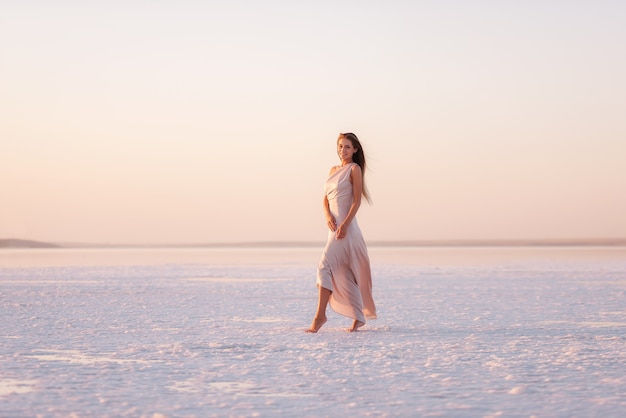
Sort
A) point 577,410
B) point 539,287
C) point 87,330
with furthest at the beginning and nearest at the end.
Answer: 1. point 539,287
2. point 87,330
3. point 577,410

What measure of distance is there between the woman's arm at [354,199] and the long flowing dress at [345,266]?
0.06 meters

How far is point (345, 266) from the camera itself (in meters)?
8.20

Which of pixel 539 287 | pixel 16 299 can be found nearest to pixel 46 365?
pixel 16 299

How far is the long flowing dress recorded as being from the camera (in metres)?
8.07

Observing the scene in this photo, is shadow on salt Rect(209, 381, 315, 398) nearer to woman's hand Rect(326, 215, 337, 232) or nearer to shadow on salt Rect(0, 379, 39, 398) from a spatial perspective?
shadow on salt Rect(0, 379, 39, 398)

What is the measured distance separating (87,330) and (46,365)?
2240 mm

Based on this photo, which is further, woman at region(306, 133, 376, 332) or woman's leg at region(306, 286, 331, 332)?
woman at region(306, 133, 376, 332)

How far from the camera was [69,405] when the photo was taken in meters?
4.34

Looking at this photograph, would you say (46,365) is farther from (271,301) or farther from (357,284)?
(271,301)

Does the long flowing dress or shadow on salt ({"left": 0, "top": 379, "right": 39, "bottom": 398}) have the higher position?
the long flowing dress

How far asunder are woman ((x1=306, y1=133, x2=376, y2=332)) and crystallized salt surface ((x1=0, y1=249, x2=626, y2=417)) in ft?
1.03

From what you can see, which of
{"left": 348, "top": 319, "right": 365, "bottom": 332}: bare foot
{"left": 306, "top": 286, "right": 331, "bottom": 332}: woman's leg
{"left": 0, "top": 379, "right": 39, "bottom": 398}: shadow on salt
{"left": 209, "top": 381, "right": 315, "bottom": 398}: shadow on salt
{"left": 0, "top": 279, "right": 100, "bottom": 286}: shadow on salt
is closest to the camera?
{"left": 209, "top": 381, "right": 315, "bottom": 398}: shadow on salt

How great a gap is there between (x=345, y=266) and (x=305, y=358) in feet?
7.42

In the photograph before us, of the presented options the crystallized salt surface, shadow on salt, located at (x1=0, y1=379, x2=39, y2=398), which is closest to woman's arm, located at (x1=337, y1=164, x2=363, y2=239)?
the crystallized salt surface
